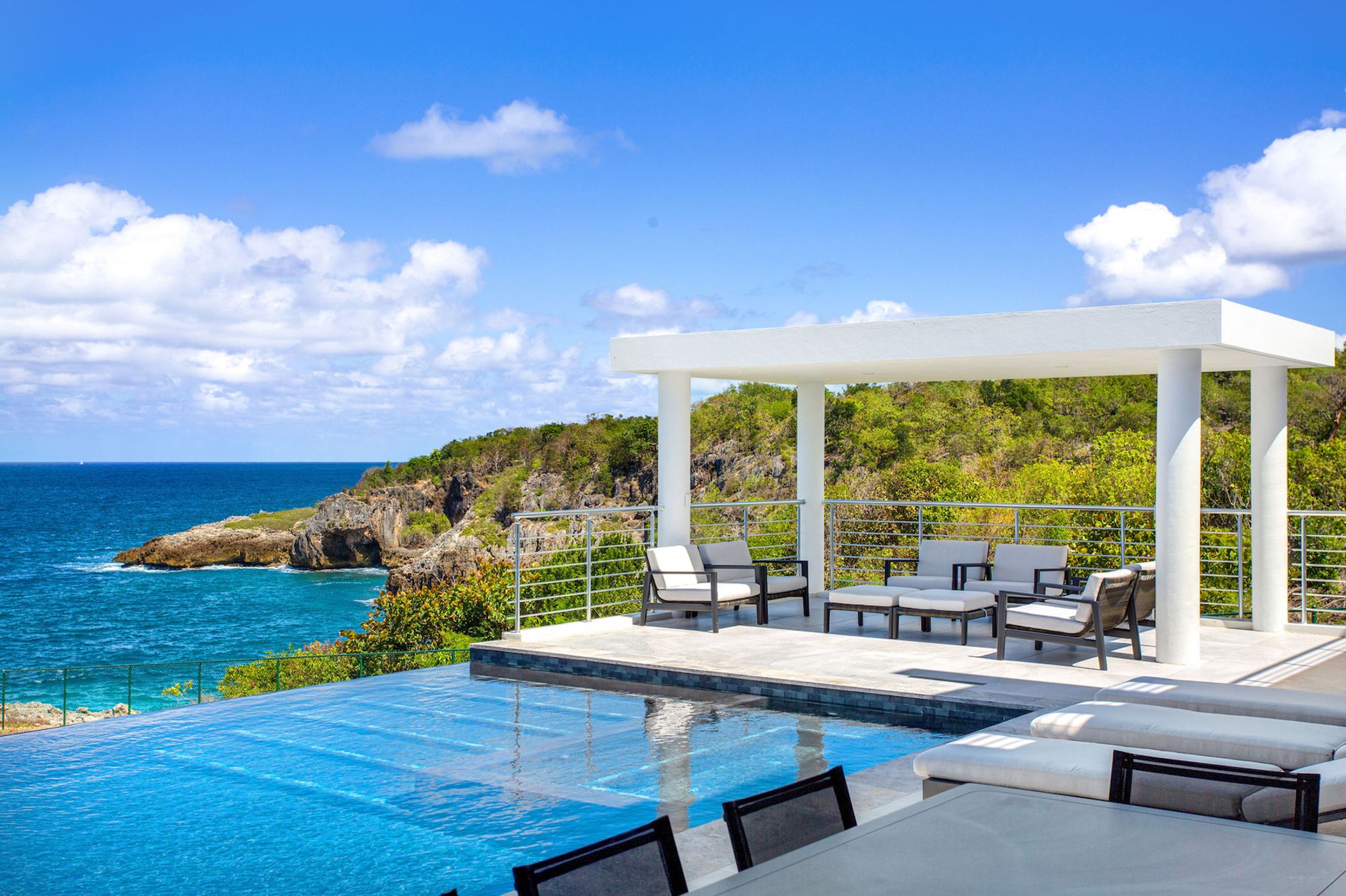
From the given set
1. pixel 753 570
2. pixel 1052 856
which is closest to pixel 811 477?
pixel 753 570

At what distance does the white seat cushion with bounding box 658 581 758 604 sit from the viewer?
34.5ft

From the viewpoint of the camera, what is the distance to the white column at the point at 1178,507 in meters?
8.48

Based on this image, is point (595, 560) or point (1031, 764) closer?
point (1031, 764)

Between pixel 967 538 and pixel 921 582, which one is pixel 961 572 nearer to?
pixel 921 582

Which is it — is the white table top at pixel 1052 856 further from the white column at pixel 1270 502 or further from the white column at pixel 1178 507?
the white column at pixel 1270 502

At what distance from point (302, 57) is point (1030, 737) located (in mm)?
33111

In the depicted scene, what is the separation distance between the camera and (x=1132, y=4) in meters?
27.3

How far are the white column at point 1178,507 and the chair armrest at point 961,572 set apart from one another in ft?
7.45

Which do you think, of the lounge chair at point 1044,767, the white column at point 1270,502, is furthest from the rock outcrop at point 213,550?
the lounge chair at point 1044,767

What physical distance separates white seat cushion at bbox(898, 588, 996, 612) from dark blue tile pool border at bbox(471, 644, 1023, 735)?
213 centimetres

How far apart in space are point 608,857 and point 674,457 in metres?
8.71

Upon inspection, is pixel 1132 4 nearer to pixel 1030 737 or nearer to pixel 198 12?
pixel 198 12

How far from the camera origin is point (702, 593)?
1052 cm

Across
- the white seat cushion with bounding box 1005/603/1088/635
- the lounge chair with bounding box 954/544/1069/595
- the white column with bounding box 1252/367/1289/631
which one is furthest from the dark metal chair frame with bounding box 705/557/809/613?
the white column with bounding box 1252/367/1289/631
